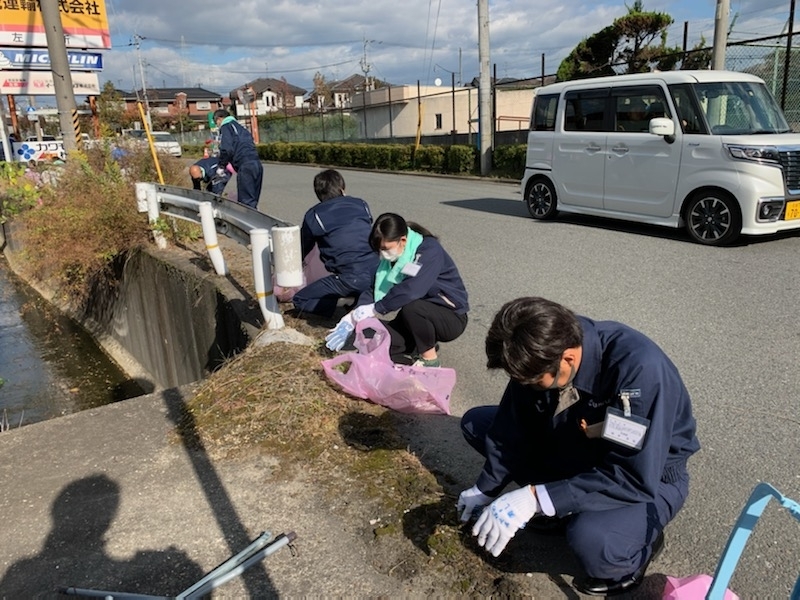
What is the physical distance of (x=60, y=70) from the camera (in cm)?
1091

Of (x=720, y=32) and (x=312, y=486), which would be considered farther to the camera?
(x=720, y=32)

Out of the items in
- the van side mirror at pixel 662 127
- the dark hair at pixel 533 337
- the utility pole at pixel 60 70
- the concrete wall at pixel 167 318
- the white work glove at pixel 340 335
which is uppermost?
the utility pole at pixel 60 70

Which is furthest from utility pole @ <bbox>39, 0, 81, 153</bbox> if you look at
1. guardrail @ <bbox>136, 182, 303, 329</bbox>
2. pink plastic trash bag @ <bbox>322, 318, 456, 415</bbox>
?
pink plastic trash bag @ <bbox>322, 318, 456, 415</bbox>

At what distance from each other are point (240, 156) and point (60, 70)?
4.94m

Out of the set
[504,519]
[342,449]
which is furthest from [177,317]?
[504,519]

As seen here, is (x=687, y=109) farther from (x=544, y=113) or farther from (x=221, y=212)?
(x=221, y=212)

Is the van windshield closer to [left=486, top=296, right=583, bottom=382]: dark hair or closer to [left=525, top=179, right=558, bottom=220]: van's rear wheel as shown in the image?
[left=525, top=179, right=558, bottom=220]: van's rear wheel

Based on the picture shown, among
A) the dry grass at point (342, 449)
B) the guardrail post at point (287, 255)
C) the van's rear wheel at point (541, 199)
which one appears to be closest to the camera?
the dry grass at point (342, 449)

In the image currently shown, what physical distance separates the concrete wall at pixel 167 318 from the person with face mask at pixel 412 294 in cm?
117

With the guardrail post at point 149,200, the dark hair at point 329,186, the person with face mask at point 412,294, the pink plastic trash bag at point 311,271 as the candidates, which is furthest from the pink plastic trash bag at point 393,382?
the guardrail post at point 149,200

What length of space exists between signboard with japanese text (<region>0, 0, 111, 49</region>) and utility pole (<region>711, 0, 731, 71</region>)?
20136 mm

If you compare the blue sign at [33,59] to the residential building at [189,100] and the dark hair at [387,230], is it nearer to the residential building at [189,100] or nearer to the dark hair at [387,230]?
the dark hair at [387,230]

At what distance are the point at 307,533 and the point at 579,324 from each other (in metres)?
1.36

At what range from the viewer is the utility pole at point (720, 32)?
1120 cm
